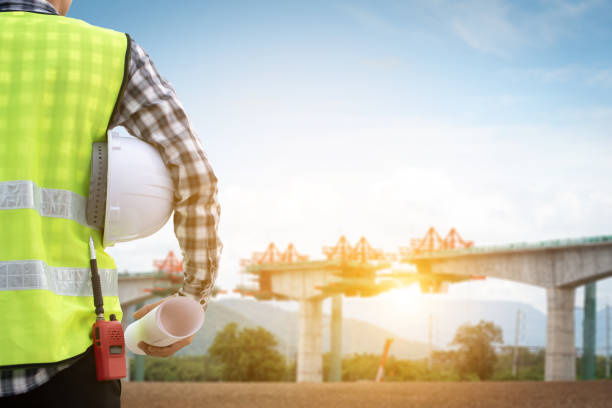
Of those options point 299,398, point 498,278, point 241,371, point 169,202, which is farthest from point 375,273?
point 169,202

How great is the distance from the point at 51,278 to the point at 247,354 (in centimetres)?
6993

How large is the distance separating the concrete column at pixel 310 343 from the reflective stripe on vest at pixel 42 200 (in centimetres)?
4669

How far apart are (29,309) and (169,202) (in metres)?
0.49

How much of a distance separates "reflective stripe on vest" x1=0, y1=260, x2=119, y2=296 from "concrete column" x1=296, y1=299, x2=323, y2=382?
153ft

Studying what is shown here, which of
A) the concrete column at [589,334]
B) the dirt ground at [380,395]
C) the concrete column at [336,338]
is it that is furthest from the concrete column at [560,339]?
the concrete column at [336,338]

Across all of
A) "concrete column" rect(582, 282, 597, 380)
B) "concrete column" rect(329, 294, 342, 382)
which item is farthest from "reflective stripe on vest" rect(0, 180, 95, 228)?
"concrete column" rect(329, 294, 342, 382)

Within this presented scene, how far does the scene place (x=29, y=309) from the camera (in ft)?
5.54

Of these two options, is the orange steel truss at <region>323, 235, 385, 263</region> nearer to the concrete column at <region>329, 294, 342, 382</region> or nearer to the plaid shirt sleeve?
the concrete column at <region>329, 294, 342, 382</region>

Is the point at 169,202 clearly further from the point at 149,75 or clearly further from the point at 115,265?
the point at 149,75

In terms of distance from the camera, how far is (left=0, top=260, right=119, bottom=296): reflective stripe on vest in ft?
5.54

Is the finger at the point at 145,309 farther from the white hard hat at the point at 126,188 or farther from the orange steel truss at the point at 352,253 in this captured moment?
the orange steel truss at the point at 352,253

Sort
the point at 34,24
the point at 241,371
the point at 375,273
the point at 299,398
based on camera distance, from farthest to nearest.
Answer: the point at 241,371
the point at 375,273
the point at 299,398
the point at 34,24

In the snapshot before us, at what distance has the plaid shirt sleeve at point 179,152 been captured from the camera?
1.93 metres

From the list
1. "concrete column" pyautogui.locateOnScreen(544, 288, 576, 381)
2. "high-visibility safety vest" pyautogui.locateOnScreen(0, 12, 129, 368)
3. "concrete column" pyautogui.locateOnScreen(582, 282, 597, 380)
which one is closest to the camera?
"high-visibility safety vest" pyautogui.locateOnScreen(0, 12, 129, 368)
